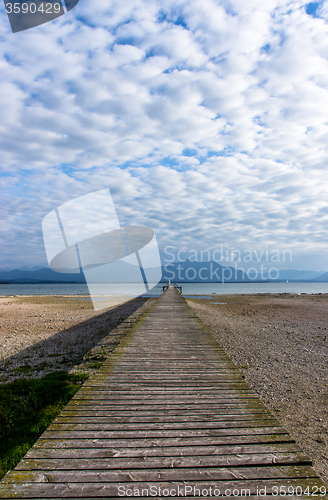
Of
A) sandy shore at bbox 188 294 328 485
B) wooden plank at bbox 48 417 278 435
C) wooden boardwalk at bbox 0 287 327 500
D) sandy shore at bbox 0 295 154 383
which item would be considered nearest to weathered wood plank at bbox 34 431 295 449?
wooden boardwalk at bbox 0 287 327 500

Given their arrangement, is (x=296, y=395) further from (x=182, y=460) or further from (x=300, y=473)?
(x=182, y=460)

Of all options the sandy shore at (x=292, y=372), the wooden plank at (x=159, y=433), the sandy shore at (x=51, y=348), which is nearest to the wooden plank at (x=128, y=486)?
the wooden plank at (x=159, y=433)

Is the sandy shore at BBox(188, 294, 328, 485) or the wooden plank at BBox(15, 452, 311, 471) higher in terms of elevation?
the wooden plank at BBox(15, 452, 311, 471)

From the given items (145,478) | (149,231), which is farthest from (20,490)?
(149,231)

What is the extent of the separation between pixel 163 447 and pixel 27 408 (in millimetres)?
4657

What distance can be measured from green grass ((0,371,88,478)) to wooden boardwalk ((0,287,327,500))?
169 centimetres

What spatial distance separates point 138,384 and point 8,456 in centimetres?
244

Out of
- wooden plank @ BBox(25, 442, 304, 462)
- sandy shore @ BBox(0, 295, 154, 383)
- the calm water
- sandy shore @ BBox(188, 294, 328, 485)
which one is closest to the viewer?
wooden plank @ BBox(25, 442, 304, 462)

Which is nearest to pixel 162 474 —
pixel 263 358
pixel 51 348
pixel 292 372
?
pixel 292 372

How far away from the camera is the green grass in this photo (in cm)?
467

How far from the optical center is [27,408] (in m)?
6.08

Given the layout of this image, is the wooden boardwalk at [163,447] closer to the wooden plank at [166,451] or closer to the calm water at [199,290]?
the wooden plank at [166,451]

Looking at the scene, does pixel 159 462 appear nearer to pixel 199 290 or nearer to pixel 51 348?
pixel 51 348

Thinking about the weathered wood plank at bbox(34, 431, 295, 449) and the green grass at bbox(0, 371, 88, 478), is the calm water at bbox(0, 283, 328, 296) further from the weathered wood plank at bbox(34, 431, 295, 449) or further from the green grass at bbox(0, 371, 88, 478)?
the weathered wood plank at bbox(34, 431, 295, 449)
